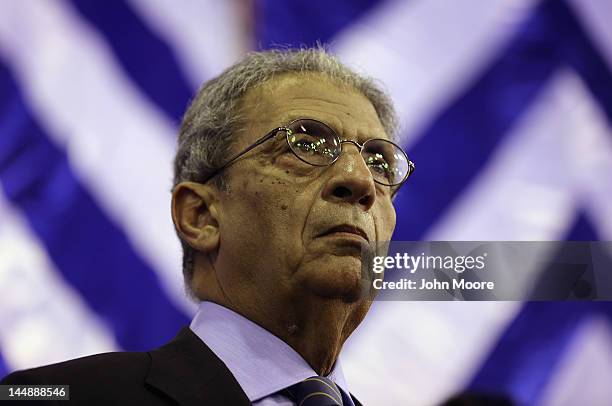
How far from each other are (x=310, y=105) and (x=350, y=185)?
28cm

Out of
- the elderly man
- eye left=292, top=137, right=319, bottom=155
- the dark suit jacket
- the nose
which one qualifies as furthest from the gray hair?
the dark suit jacket

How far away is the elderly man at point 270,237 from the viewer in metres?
1.44

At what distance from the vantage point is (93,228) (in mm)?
2457

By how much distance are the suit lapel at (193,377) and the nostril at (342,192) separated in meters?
0.43

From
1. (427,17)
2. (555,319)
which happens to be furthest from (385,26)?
(555,319)

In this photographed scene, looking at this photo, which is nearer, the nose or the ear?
the nose

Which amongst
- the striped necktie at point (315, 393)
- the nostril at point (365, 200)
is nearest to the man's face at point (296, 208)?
the nostril at point (365, 200)

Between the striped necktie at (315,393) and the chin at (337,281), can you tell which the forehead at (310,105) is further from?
the striped necktie at (315,393)

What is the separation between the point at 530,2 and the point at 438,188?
0.81m

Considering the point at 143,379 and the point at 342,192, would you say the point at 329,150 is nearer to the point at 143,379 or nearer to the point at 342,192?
the point at 342,192

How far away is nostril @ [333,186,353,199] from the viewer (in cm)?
159

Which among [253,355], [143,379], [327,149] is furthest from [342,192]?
[143,379]

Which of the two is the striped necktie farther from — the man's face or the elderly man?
the man's face

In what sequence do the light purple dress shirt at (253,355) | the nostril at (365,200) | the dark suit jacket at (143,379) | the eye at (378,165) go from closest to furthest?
the dark suit jacket at (143,379) → the light purple dress shirt at (253,355) → the nostril at (365,200) → the eye at (378,165)
